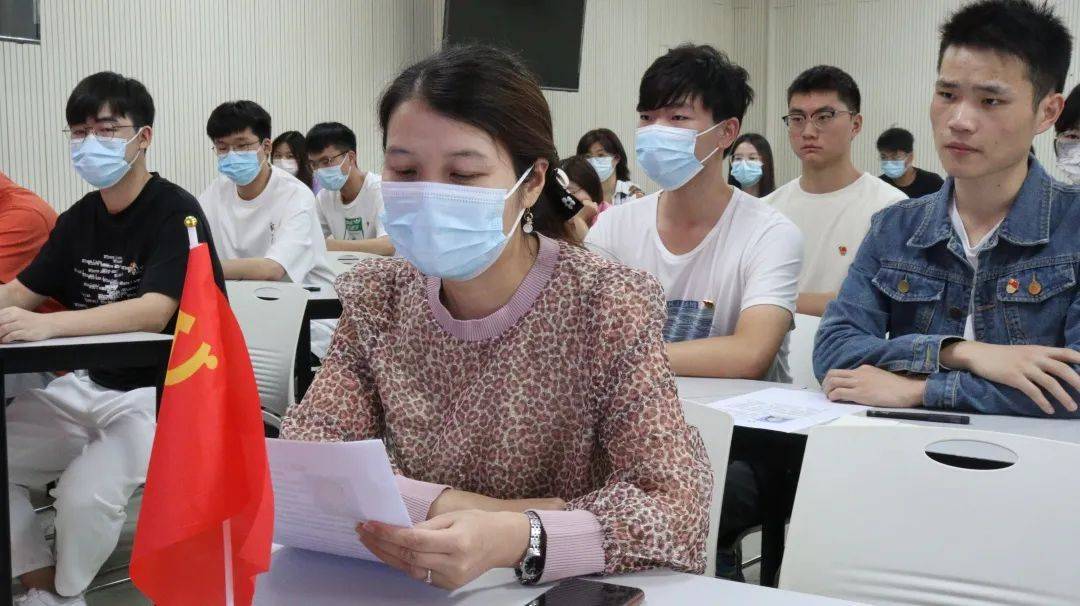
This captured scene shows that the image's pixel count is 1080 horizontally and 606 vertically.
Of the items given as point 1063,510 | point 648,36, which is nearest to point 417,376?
point 1063,510

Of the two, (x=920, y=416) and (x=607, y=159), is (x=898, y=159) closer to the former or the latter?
(x=607, y=159)

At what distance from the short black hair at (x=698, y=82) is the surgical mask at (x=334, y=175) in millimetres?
3165

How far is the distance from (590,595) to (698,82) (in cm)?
210

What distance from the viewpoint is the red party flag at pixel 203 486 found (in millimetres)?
908

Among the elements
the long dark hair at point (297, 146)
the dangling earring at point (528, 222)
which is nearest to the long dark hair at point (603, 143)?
the long dark hair at point (297, 146)

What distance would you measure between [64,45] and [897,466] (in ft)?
18.3

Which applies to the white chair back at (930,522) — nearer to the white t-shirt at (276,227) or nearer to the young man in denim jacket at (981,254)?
the young man in denim jacket at (981,254)

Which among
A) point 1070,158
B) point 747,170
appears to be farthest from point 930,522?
point 747,170

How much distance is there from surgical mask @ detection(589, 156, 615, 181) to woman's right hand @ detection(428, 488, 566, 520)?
588 cm

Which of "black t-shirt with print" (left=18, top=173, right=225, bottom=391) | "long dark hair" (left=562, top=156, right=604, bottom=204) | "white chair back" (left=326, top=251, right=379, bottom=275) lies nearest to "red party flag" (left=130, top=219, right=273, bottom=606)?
"black t-shirt with print" (left=18, top=173, right=225, bottom=391)

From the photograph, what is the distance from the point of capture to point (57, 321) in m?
2.59

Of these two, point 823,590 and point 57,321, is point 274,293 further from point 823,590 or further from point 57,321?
point 823,590

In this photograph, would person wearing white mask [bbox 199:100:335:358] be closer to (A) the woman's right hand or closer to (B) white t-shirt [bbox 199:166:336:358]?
(B) white t-shirt [bbox 199:166:336:358]

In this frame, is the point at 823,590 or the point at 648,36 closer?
the point at 823,590
